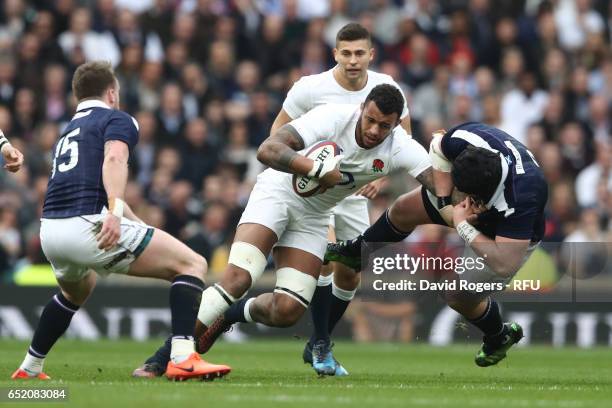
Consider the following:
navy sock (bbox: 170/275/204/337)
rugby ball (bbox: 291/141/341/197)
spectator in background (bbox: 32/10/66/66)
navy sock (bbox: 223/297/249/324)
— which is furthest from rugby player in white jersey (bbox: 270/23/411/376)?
spectator in background (bbox: 32/10/66/66)

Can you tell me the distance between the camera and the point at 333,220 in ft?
38.3

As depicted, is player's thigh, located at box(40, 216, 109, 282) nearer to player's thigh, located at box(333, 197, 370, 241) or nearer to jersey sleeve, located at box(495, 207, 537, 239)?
player's thigh, located at box(333, 197, 370, 241)

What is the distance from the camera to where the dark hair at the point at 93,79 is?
9711mm

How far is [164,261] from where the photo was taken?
947 centimetres

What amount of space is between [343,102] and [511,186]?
189 centimetres

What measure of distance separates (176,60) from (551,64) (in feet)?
17.9

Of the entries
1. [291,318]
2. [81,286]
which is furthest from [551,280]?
[81,286]

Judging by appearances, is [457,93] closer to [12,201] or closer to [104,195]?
[12,201]

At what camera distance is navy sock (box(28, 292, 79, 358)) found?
981cm

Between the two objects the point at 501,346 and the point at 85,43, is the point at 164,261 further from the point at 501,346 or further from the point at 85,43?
the point at 85,43

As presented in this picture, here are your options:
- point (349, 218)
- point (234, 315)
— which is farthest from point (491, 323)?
point (234, 315)

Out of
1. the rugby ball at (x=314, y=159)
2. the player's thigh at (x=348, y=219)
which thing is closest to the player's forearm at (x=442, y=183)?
the rugby ball at (x=314, y=159)

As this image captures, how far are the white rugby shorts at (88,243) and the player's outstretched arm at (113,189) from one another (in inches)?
7.4

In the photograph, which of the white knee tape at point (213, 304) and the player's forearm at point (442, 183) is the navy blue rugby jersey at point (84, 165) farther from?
the player's forearm at point (442, 183)
